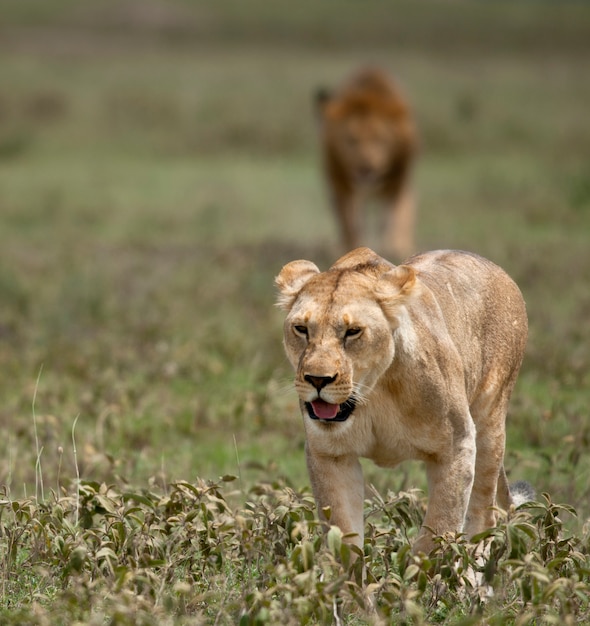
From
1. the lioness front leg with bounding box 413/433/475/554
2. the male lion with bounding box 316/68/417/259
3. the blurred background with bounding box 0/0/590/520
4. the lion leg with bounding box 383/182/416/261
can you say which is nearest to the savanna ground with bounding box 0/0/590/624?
the blurred background with bounding box 0/0/590/520

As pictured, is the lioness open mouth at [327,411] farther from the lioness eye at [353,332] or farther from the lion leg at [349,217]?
the lion leg at [349,217]

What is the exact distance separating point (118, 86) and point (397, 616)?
86.0 feet

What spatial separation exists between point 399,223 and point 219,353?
519cm

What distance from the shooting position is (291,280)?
412 centimetres

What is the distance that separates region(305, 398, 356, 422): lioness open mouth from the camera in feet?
12.1

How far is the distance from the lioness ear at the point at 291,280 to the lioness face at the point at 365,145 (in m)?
8.96

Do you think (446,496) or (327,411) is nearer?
(327,411)

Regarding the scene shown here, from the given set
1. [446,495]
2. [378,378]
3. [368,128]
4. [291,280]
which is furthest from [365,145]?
[378,378]

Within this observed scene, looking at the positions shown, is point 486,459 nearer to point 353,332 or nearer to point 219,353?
point 353,332

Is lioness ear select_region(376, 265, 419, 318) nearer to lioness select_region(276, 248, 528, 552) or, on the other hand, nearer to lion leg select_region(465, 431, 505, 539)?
lioness select_region(276, 248, 528, 552)

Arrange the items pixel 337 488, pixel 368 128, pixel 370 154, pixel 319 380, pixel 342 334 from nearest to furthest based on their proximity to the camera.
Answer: pixel 319 380
pixel 342 334
pixel 337 488
pixel 370 154
pixel 368 128

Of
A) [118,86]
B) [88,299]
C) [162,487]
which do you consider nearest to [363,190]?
[88,299]

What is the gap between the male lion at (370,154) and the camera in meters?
12.9

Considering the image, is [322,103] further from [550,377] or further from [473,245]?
[550,377]
